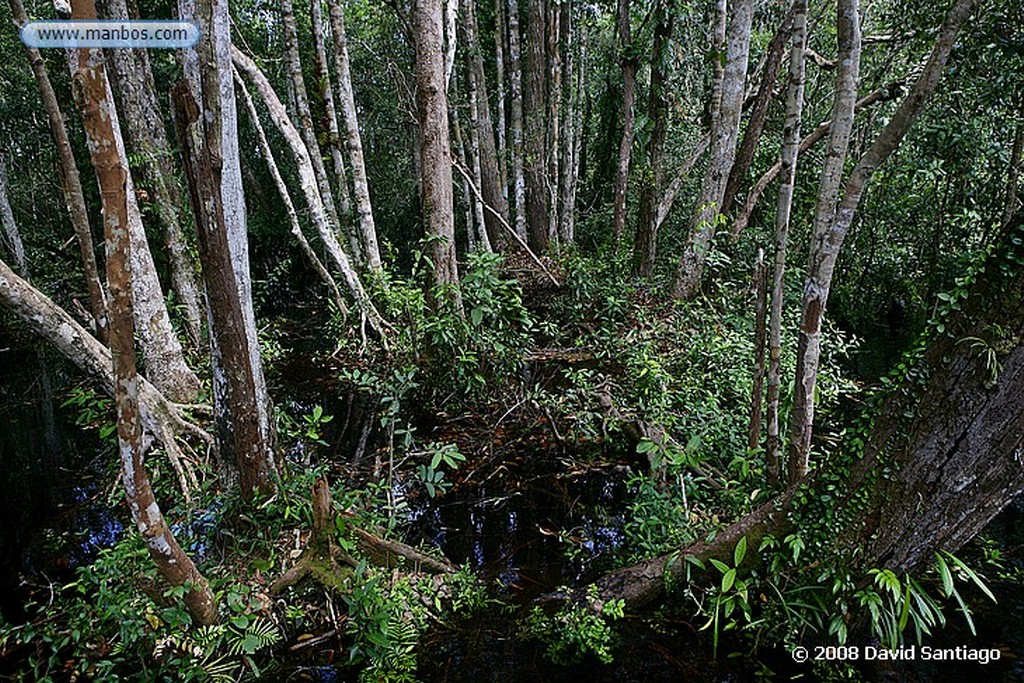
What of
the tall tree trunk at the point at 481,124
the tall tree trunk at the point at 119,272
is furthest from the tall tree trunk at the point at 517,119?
the tall tree trunk at the point at 119,272

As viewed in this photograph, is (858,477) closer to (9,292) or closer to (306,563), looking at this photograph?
(306,563)

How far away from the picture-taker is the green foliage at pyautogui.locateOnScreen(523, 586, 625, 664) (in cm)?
320

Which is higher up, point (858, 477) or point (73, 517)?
point (858, 477)

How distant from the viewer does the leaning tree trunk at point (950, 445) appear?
2.34 meters

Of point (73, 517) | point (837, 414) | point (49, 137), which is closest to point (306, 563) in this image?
point (73, 517)

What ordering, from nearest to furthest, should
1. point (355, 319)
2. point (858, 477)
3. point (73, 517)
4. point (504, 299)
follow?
point (858, 477)
point (73, 517)
point (504, 299)
point (355, 319)

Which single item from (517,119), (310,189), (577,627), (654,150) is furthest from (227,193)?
(517,119)

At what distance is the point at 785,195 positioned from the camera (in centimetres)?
345

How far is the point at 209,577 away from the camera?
3273 millimetres

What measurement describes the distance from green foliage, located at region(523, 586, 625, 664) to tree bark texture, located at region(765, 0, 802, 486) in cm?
124

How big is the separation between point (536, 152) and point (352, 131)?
4532mm

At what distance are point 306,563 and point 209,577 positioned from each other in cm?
51

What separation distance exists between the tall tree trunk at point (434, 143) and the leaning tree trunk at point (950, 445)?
4134 millimetres

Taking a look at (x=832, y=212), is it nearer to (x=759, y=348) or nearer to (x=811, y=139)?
(x=759, y=348)
